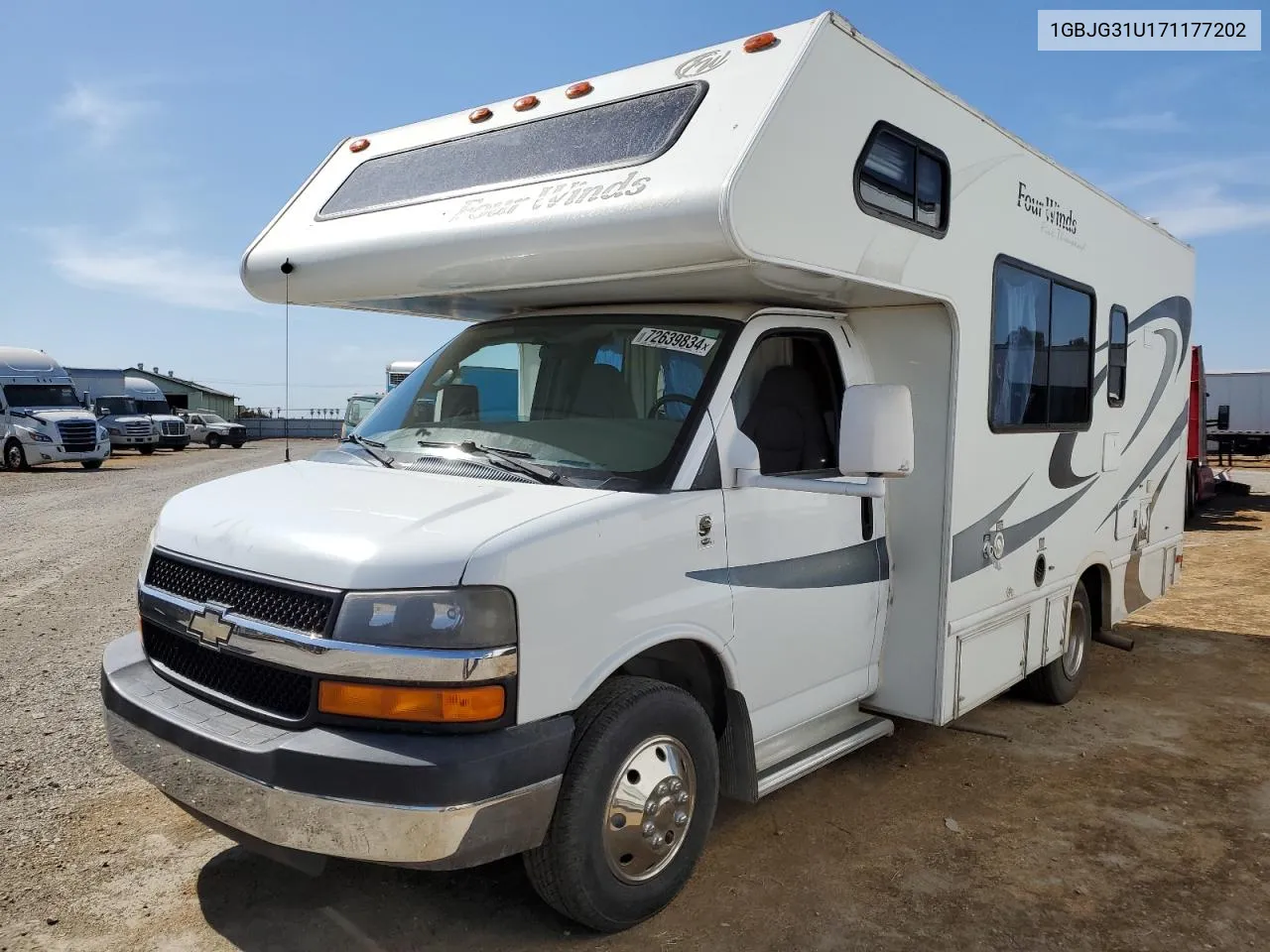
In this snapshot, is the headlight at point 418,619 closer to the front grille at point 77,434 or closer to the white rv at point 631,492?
the white rv at point 631,492

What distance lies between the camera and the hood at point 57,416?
24.5 meters

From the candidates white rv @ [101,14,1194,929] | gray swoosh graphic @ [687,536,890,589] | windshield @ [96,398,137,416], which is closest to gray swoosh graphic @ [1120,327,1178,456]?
white rv @ [101,14,1194,929]

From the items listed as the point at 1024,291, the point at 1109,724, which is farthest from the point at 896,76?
the point at 1109,724

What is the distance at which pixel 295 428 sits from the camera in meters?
54.7

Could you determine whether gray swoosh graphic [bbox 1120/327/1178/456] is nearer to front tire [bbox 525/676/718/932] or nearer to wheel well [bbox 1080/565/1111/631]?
wheel well [bbox 1080/565/1111/631]

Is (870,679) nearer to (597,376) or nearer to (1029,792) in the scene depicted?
(1029,792)

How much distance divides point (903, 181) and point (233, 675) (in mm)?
3148

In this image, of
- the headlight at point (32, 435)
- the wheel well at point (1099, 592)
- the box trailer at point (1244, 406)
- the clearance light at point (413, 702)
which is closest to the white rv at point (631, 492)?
the clearance light at point (413, 702)

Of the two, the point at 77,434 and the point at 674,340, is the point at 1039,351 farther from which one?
the point at 77,434

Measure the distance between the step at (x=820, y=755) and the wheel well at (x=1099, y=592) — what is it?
2.59m

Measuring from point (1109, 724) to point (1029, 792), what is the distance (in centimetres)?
141

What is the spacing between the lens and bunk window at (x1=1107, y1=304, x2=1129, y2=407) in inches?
245

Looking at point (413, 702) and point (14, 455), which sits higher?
point (413, 702)

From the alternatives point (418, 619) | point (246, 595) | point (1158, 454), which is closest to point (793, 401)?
point (418, 619)
